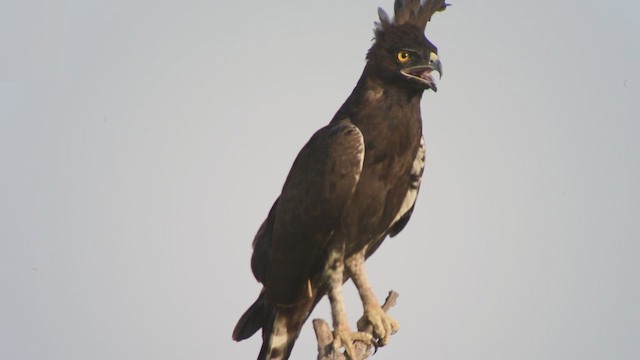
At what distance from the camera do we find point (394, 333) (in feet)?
26.3

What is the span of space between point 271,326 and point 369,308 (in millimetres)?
939

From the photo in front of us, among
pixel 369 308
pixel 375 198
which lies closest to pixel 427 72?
pixel 375 198

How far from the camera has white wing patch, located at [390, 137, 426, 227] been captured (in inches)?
330

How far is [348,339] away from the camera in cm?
746

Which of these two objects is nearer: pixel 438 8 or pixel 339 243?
pixel 339 243

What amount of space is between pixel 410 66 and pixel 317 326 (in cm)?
245

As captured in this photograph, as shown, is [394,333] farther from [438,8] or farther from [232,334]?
[438,8]

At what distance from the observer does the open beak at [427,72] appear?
7.67 m

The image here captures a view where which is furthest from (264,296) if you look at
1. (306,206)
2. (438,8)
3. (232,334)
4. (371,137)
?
(438,8)

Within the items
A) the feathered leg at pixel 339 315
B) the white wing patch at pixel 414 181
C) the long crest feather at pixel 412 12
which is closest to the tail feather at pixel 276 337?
the feathered leg at pixel 339 315

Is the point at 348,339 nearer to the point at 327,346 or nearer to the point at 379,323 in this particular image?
the point at 327,346

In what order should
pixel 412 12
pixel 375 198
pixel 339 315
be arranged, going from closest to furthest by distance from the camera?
1. pixel 339 315
2. pixel 375 198
3. pixel 412 12

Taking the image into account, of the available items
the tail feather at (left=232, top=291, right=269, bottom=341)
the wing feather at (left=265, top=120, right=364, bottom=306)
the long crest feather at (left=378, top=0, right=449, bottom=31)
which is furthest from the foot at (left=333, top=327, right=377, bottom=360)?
the long crest feather at (left=378, top=0, right=449, bottom=31)

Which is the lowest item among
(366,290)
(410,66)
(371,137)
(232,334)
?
(232,334)
